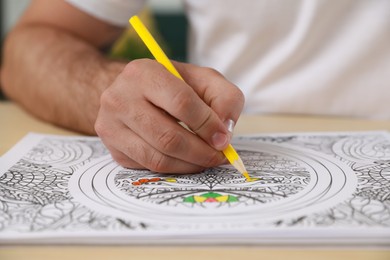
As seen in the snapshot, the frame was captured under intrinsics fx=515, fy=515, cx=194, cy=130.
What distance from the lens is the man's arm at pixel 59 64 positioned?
2.07 feet

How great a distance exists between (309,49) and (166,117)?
14.8 inches

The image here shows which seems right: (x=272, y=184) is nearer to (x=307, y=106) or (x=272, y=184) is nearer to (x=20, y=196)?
(x=20, y=196)

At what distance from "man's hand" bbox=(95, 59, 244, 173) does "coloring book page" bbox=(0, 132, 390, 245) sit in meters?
0.02

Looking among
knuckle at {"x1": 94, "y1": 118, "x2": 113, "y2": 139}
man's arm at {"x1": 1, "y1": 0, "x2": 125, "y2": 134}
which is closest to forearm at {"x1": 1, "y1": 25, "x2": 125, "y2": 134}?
man's arm at {"x1": 1, "y1": 0, "x2": 125, "y2": 134}

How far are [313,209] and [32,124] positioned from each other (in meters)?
0.43

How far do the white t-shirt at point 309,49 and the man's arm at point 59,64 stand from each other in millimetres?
39

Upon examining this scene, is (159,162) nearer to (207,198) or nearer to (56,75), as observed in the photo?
(207,198)

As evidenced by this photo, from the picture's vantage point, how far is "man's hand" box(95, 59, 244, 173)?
0.44 metres

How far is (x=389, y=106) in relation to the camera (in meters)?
0.75

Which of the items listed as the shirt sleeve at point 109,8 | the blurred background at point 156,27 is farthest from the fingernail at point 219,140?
the blurred background at point 156,27

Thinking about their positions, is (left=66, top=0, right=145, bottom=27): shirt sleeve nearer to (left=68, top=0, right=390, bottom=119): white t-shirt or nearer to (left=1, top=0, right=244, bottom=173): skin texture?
(left=68, top=0, right=390, bottom=119): white t-shirt

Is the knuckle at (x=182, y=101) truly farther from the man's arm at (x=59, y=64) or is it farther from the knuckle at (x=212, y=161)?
the man's arm at (x=59, y=64)

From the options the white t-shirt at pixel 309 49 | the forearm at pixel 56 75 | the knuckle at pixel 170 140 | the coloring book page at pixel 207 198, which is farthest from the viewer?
the white t-shirt at pixel 309 49

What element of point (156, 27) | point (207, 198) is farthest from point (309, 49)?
point (156, 27)
